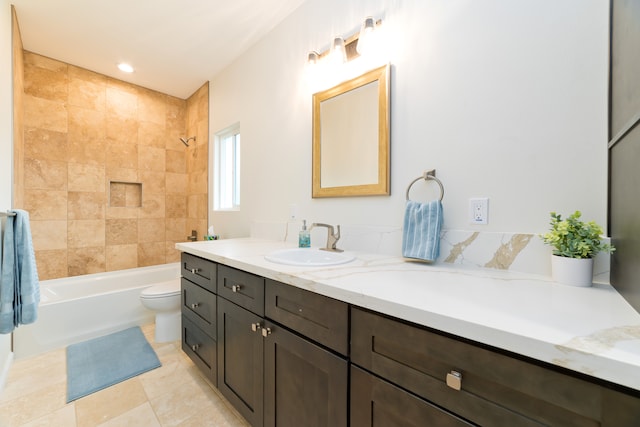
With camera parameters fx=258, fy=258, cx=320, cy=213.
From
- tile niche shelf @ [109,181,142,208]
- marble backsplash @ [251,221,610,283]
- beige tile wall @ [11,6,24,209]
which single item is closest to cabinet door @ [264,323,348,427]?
marble backsplash @ [251,221,610,283]

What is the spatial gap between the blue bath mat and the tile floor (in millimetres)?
51

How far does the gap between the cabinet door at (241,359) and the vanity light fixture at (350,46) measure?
147 centimetres

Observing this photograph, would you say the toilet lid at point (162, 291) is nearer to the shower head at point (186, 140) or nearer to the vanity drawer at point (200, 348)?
the vanity drawer at point (200, 348)

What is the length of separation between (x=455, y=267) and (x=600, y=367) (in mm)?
661

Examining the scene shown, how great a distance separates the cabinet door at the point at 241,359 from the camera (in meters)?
1.12

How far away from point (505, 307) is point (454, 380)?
0.69ft

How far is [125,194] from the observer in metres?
2.97

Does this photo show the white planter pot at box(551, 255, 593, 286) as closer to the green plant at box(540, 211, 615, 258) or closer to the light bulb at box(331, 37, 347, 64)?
the green plant at box(540, 211, 615, 258)

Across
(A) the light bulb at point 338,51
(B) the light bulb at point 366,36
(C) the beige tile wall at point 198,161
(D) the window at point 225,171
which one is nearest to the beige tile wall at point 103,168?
(C) the beige tile wall at point 198,161

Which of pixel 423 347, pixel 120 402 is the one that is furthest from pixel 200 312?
pixel 423 347

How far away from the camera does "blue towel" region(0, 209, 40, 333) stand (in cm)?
127

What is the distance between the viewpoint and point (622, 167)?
28.2 inches

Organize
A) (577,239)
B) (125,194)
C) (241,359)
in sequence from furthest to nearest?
1. (125,194)
2. (241,359)
3. (577,239)

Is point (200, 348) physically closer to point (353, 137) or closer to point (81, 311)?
point (81, 311)
